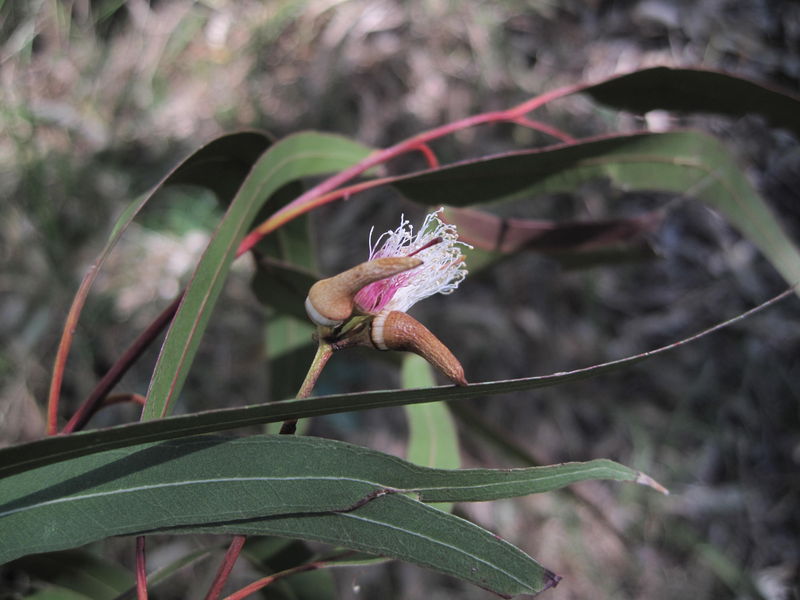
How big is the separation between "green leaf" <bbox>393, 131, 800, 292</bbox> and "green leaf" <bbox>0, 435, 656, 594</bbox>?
38 cm

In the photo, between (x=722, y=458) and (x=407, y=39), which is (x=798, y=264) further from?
(x=407, y=39)

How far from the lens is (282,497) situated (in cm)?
59

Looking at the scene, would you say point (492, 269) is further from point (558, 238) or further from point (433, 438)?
point (433, 438)

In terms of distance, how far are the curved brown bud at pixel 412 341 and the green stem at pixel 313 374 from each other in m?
0.04

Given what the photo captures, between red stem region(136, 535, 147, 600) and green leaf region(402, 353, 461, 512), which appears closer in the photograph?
red stem region(136, 535, 147, 600)

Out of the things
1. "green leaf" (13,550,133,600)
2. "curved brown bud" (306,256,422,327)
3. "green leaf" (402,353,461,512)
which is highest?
"green leaf" (402,353,461,512)


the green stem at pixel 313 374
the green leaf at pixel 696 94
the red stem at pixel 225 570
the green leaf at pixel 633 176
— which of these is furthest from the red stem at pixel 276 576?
the green leaf at pixel 696 94

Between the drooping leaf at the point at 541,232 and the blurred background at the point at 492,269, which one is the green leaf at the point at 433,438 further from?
the blurred background at the point at 492,269

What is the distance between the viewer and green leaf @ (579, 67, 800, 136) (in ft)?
3.08

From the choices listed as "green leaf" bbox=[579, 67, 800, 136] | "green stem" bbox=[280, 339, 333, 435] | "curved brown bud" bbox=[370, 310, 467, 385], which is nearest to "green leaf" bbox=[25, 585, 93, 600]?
"green stem" bbox=[280, 339, 333, 435]

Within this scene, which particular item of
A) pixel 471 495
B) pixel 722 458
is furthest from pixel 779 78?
pixel 471 495

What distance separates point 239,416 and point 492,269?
129 centimetres

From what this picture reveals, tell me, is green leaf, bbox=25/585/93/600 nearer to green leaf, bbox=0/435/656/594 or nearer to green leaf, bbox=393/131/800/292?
green leaf, bbox=0/435/656/594

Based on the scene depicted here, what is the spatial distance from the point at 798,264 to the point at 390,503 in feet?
2.34
